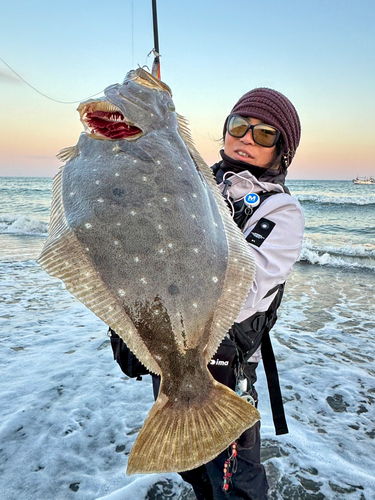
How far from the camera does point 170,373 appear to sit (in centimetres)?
137

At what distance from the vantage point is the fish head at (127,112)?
5.12 ft

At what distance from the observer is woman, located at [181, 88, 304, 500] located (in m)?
1.76

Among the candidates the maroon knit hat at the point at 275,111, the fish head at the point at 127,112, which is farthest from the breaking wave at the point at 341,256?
the fish head at the point at 127,112

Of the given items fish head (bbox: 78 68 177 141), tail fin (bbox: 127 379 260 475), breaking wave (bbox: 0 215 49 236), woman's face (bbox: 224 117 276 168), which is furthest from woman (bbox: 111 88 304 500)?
breaking wave (bbox: 0 215 49 236)

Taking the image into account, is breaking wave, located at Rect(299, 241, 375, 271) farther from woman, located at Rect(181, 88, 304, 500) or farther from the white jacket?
the white jacket

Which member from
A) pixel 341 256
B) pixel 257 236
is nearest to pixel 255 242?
pixel 257 236

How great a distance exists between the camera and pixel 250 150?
90.9 inches

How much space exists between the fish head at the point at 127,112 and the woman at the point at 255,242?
0.62m

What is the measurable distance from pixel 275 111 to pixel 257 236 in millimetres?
1005

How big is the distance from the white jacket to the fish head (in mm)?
646

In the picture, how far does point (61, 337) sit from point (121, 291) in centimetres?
442

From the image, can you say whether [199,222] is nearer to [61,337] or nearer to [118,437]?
[118,437]

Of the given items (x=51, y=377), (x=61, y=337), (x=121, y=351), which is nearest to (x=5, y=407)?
(x=51, y=377)

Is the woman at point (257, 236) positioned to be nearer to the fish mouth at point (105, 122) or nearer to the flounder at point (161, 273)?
the flounder at point (161, 273)
